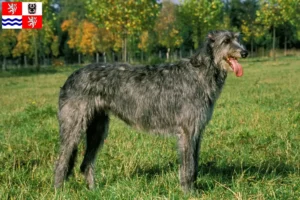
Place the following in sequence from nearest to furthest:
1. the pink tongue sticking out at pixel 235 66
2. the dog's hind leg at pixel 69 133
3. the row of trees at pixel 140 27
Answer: the pink tongue sticking out at pixel 235 66, the dog's hind leg at pixel 69 133, the row of trees at pixel 140 27

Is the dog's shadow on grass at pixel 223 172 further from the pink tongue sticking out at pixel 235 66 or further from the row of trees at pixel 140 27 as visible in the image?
the row of trees at pixel 140 27

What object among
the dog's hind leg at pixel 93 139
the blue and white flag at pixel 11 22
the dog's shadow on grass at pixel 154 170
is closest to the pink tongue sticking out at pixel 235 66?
the dog's shadow on grass at pixel 154 170

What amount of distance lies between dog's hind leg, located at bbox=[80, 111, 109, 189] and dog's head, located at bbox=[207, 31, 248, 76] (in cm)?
191

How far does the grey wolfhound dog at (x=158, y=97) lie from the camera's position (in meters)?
5.35

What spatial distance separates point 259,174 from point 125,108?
220 centimetres

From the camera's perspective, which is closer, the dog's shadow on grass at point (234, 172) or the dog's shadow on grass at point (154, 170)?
the dog's shadow on grass at point (234, 172)

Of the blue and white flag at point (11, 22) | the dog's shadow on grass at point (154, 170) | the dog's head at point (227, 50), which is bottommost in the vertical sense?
the dog's shadow on grass at point (154, 170)

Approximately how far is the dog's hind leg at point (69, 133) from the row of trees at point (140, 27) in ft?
95.5

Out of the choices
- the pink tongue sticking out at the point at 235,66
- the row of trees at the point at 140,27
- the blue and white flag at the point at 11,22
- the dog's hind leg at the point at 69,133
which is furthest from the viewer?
the row of trees at the point at 140,27

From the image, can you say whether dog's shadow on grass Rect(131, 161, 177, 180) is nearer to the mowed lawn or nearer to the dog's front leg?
the mowed lawn

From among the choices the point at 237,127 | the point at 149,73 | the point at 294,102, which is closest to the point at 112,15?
the point at 294,102

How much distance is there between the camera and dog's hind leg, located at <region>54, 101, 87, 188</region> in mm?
5633

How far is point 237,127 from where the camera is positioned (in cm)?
915

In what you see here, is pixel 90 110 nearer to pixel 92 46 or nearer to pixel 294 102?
pixel 294 102
